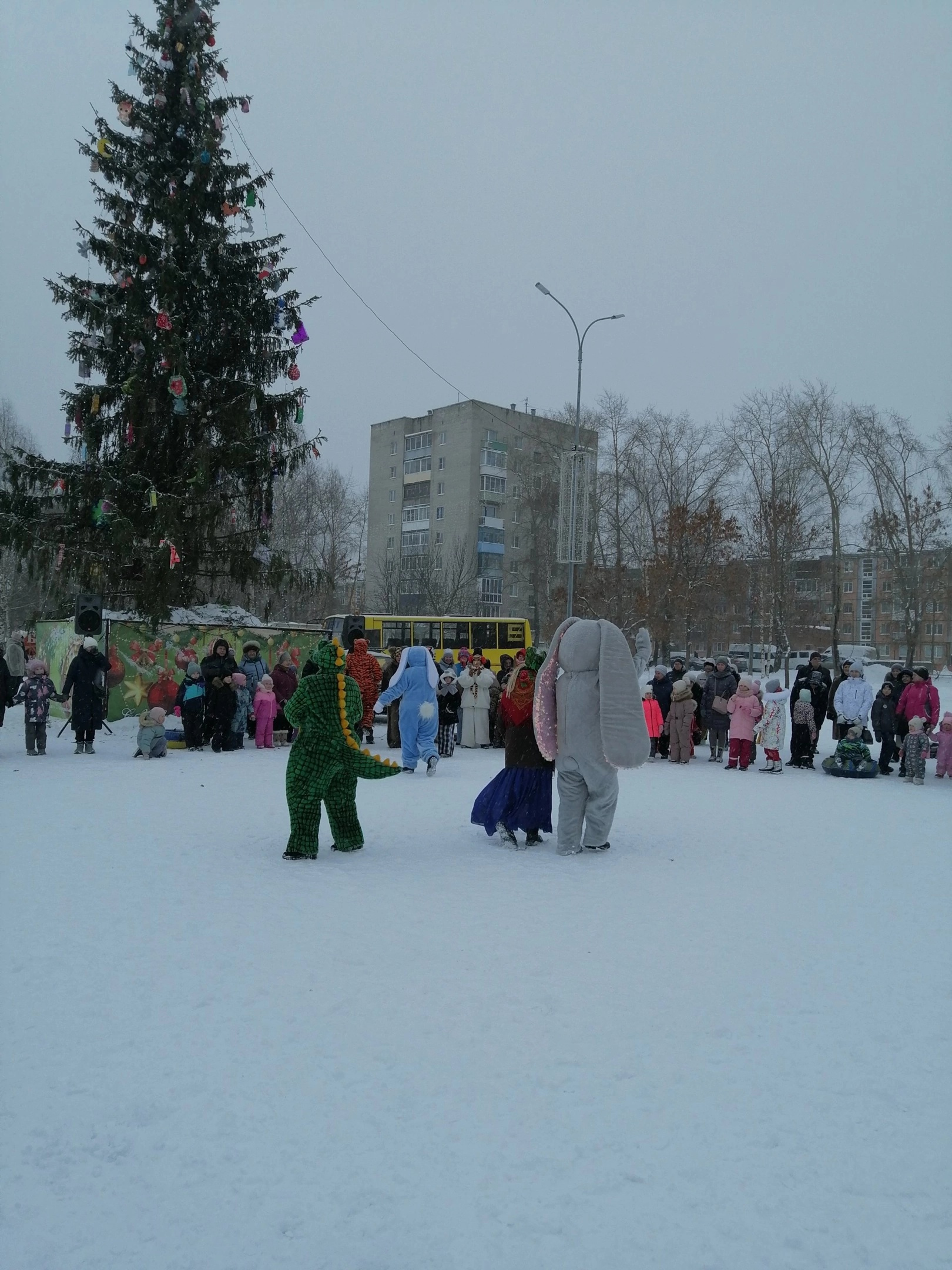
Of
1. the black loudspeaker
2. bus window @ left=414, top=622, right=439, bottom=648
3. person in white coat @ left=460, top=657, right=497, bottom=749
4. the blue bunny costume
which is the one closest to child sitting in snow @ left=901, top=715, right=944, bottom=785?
person in white coat @ left=460, top=657, right=497, bottom=749

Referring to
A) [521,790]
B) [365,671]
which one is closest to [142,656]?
[365,671]

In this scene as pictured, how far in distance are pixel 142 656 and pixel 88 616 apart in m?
2.21

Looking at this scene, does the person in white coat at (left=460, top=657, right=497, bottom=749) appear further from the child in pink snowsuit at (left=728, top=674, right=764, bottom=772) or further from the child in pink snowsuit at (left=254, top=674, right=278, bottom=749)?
the child in pink snowsuit at (left=728, top=674, right=764, bottom=772)

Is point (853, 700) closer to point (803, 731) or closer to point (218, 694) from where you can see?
point (803, 731)

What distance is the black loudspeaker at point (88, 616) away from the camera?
1457 centimetres

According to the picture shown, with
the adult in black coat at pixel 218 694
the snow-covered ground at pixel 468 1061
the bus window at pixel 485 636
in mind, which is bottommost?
the snow-covered ground at pixel 468 1061

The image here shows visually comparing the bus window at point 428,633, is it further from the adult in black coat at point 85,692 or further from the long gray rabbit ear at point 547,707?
the long gray rabbit ear at point 547,707

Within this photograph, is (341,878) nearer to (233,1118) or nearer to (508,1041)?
(508,1041)

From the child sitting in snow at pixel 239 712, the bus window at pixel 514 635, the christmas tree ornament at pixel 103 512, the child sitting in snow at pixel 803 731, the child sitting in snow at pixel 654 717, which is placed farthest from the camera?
the bus window at pixel 514 635

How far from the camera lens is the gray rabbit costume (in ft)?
26.3

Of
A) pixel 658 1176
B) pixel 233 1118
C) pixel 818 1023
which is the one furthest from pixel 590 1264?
pixel 818 1023

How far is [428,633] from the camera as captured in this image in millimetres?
30141

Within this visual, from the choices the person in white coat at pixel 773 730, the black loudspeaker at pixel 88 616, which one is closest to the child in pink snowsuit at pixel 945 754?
the person in white coat at pixel 773 730

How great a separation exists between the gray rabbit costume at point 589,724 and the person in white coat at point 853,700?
8.21 m
